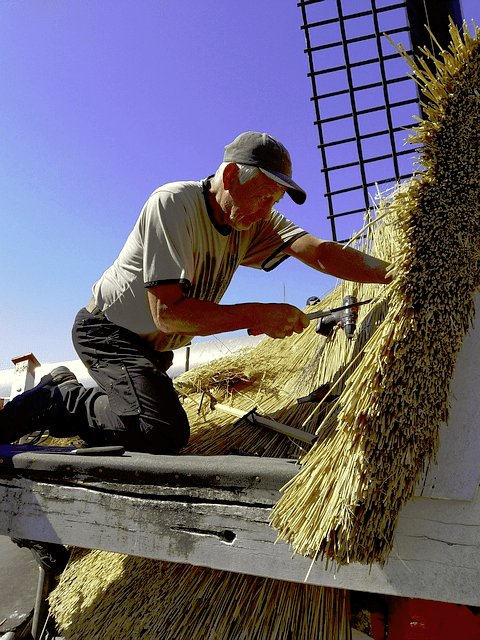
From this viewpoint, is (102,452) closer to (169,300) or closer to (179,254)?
(169,300)

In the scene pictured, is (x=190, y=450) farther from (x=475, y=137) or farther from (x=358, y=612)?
(x=475, y=137)

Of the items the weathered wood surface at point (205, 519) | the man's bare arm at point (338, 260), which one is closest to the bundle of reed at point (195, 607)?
the weathered wood surface at point (205, 519)

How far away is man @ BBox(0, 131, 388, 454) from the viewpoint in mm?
1694

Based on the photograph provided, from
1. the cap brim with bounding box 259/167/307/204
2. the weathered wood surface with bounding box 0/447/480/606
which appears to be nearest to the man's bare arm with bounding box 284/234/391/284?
the cap brim with bounding box 259/167/307/204

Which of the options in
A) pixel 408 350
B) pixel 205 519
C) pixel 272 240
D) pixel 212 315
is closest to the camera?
pixel 408 350

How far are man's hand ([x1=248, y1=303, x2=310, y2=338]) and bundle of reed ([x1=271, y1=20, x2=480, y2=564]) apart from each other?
0.52m

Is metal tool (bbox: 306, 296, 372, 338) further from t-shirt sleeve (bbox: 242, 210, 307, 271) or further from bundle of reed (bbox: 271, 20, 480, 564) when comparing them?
bundle of reed (bbox: 271, 20, 480, 564)

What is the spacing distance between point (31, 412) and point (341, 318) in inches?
51.9

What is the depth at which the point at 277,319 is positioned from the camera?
5.56 feet

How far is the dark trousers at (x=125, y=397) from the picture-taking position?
184 centimetres

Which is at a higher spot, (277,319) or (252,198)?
(252,198)

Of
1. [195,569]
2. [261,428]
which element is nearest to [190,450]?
[261,428]

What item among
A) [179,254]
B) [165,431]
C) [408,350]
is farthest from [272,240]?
[408,350]

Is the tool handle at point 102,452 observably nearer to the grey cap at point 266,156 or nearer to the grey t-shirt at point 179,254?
the grey t-shirt at point 179,254
